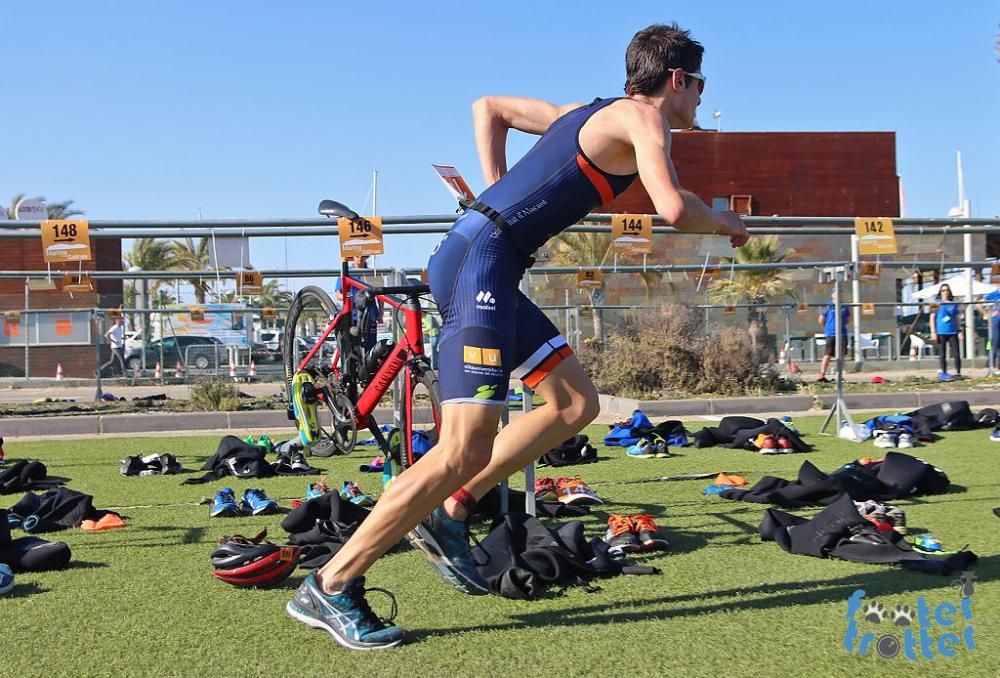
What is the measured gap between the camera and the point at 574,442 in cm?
816

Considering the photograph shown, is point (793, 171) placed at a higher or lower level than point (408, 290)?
higher

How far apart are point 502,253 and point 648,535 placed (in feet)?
6.11

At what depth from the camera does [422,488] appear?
3.47 meters

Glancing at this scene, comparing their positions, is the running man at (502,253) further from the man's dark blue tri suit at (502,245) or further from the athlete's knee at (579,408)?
the athlete's knee at (579,408)

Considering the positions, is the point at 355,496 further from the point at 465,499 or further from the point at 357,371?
the point at 465,499

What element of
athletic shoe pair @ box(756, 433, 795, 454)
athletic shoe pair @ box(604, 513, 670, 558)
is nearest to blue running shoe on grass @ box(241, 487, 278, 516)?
athletic shoe pair @ box(604, 513, 670, 558)

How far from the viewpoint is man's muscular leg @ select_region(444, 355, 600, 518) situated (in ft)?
12.7

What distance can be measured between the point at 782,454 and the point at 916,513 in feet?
9.00

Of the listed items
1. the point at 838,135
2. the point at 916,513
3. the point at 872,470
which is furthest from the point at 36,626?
the point at 838,135

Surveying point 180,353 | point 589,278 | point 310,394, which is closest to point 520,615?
A: point 310,394

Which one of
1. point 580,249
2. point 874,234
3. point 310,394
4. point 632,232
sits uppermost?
point 580,249

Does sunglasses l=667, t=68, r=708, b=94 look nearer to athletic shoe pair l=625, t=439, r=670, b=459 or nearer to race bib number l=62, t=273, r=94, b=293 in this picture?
athletic shoe pair l=625, t=439, r=670, b=459

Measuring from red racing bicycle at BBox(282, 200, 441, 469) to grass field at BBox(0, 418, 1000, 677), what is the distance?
81cm

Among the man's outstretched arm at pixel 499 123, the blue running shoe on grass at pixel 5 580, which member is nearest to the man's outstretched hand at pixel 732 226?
the man's outstretched arm at pixel 499 123
